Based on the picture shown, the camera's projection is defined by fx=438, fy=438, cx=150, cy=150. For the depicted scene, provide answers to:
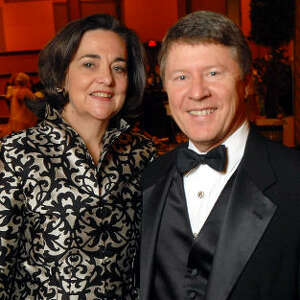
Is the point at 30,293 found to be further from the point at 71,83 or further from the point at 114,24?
the point at 114,24

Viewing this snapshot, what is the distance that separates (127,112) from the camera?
2.16 m

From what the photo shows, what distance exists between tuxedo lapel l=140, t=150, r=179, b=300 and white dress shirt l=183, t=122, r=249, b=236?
12cm

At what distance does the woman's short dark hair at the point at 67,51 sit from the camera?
73.0 inches

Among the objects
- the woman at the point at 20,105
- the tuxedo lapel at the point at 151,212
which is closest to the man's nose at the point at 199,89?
the tuxedo lapel at the point at 151,212

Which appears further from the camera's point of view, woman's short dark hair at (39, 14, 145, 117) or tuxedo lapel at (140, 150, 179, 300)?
woman's short dark hair at (39, 14, 145, 117)

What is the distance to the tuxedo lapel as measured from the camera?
1604mm

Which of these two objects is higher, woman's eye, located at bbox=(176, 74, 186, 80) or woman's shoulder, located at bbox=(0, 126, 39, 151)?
woman's eye, located at bbox=(176, 74, 186, 80)

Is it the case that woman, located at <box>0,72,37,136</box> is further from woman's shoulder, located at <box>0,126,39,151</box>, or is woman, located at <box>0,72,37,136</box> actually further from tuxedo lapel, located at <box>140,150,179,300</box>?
tuxedo lapel, located at <box>140,150,179,300</box>

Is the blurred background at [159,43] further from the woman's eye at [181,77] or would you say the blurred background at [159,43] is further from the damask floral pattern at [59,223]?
the woman's eye at [181,77]

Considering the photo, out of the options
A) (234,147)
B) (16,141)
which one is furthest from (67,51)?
(234,147)

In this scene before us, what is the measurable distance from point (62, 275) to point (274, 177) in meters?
0.86

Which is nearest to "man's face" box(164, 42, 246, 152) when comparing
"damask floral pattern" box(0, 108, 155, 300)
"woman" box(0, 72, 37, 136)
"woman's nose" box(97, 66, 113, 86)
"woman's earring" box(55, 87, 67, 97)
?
"woman's nose" box(97, 66, 113, 86)

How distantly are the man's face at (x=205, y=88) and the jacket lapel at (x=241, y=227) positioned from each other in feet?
0.70

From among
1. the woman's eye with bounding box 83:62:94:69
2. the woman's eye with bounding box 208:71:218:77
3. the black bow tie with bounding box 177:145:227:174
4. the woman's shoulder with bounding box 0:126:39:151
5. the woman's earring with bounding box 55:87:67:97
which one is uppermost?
the woman's eye with bounding box 83:62:94:69
